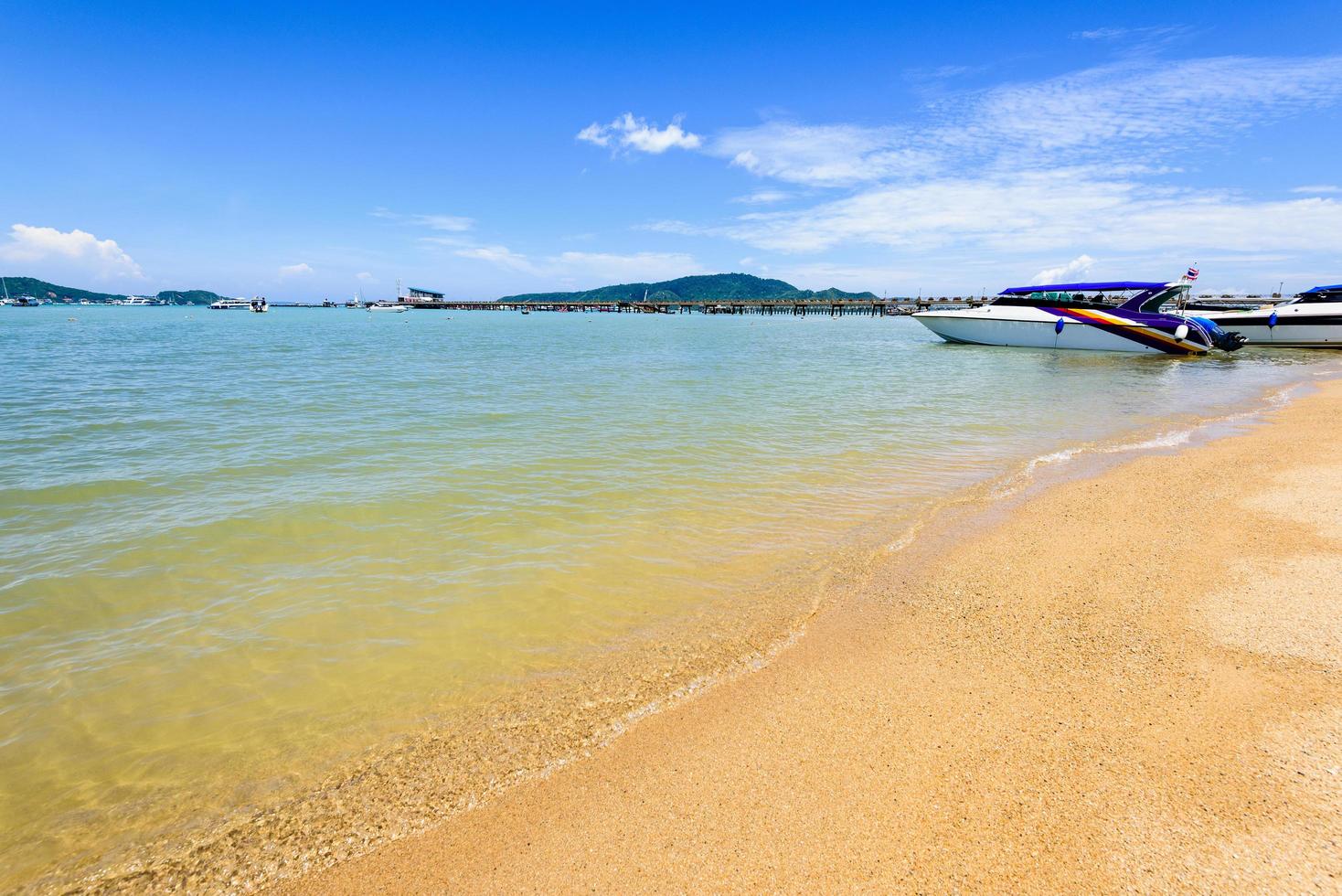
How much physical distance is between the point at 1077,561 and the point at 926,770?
4.06 meters

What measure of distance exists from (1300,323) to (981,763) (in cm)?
4822

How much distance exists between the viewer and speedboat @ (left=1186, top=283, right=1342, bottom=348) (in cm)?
3391

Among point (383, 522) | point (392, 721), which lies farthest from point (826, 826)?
point (383, 522)

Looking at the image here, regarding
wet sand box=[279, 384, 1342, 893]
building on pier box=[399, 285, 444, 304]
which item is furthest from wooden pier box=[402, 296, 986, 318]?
wet sand box=[279, 384, 1342, 893]

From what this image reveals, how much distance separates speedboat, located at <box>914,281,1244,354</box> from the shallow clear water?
1519cm

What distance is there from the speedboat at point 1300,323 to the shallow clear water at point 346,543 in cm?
2563

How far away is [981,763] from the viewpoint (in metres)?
3.36

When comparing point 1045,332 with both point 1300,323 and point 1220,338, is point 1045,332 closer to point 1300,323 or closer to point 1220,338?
point 1220,338

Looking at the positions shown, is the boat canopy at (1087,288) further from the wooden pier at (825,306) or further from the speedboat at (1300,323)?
the wooden pier at (825,306)

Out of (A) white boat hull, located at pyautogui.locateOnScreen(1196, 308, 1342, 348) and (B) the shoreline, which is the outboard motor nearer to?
(A) white boat hull, located at pyautogui.locateOnScreen(1196, 308, 1342, 348)

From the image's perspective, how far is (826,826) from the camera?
298cm

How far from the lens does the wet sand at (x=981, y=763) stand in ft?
9.04

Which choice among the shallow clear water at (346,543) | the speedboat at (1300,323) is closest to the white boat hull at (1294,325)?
the speedboat at (1300,323)

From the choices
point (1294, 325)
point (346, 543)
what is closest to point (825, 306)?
point (1294, 325)
